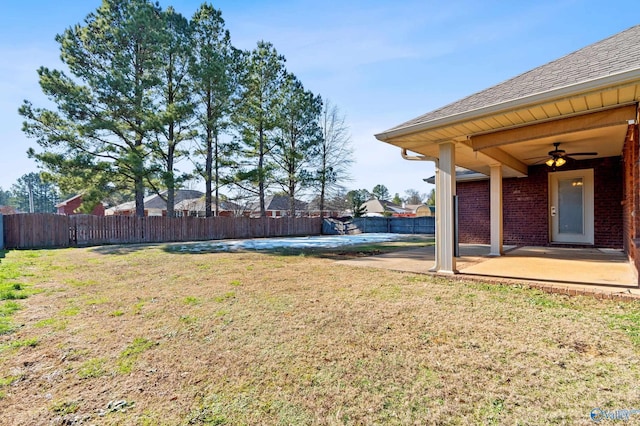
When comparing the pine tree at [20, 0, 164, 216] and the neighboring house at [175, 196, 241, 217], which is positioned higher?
the pine tree at [20, 0, 164, 216]

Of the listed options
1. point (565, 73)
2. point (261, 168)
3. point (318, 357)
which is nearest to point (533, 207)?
point (565, 73)

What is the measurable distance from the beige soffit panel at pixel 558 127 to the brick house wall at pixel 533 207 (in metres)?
4.53

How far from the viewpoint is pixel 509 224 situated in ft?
30.6

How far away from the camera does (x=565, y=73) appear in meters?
4.25

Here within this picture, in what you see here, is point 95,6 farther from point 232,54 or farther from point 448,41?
point 448,41

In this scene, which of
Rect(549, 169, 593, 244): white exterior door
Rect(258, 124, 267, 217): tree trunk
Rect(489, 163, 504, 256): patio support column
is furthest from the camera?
Rect(258, 124, 267, 217): tree trunk

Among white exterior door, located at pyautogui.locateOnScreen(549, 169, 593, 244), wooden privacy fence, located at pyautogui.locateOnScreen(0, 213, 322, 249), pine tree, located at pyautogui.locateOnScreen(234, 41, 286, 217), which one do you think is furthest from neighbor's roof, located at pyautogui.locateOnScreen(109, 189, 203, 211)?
white exterior door, located at pyautogui.locateOnScreen(549, 169, 593, 244)

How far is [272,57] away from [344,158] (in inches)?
340

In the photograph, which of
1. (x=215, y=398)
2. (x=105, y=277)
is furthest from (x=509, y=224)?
(x=105, y=277)

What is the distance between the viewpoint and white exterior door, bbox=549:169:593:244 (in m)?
7.95

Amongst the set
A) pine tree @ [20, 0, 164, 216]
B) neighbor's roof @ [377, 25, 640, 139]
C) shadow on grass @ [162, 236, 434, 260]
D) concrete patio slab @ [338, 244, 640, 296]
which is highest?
pine tree @ [20, 0, 164, 216]

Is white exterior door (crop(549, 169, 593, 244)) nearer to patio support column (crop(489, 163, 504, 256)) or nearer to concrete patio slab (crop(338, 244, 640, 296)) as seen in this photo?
concrete patio slab (crop(338, 244, 640, 296))

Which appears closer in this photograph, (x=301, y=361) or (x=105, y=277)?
(x=301, y=361)

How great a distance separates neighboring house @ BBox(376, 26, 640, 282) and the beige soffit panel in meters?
0.01
